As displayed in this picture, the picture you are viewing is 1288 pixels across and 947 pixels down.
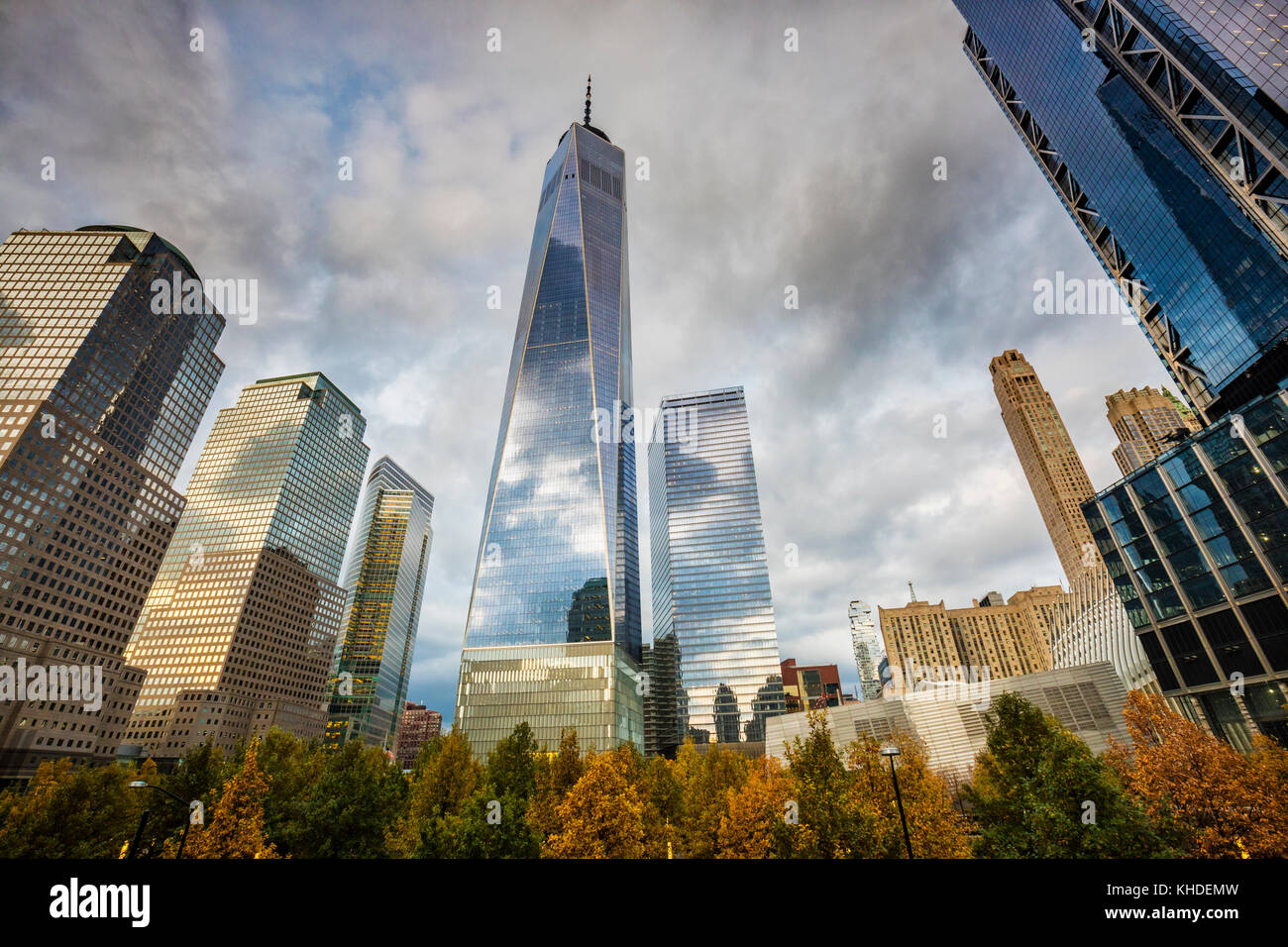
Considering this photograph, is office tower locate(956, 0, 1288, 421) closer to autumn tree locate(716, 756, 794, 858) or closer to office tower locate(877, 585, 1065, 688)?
autumn tree locate(716, 756, 794, 858)

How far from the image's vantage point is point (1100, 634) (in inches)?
3600

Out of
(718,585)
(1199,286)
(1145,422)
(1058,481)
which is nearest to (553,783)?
(1199,286)

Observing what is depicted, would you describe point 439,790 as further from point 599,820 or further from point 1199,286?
point 1199,286

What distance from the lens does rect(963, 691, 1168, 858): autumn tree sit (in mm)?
21047

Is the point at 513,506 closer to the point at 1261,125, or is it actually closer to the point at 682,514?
the point at 682,514

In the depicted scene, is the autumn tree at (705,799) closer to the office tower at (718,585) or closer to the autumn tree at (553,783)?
the autumn tree at (553,783)

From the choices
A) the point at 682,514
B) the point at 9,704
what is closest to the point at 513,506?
the point at 682,514

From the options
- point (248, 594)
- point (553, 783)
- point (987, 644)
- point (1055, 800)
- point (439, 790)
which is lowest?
point (1055, 800)

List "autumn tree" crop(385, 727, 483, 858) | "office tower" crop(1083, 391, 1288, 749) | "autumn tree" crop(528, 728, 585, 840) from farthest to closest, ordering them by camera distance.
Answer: "office tower" crop(1083, 391, 1288, 749)
"autumn tree" crop(385, 727, 483, 858)
"autumn tree" crop(528, 728, 585, 840)

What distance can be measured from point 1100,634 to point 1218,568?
1532 inches

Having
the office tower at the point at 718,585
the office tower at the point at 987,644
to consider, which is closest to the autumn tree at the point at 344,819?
the office tower at the point at 718,585

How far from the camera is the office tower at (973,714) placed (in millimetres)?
60469

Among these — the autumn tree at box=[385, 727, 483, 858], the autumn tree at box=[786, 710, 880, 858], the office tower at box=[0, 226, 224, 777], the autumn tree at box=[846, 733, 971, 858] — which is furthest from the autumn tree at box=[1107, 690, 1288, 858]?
the office tower at box=[0, 226, 224, 777]

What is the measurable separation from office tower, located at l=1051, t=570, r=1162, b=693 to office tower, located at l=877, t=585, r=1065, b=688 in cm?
7569
